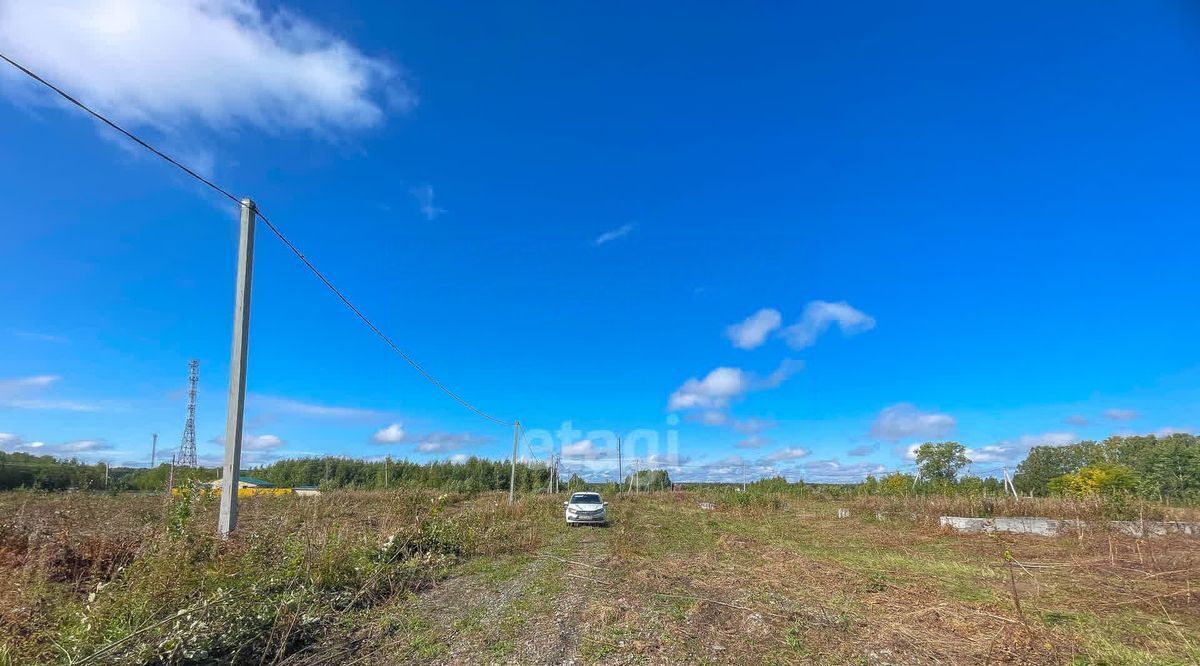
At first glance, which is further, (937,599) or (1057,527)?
(1057,527)

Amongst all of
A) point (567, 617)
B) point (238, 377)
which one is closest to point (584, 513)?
point (567, 617)

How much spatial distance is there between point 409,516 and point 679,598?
22.1 ft

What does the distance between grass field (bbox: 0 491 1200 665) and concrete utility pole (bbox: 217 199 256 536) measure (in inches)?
11.1

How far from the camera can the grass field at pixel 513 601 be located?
5.14 m

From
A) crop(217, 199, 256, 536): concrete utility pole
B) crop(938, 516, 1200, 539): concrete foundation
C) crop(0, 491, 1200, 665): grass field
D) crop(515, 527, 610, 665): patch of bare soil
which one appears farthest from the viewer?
crop(938, 516, 1200, 539): concrete foundation

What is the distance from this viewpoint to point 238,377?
7.16m

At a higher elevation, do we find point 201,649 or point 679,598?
point 201,649

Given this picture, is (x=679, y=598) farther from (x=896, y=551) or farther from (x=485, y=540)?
(x=896, y=551)

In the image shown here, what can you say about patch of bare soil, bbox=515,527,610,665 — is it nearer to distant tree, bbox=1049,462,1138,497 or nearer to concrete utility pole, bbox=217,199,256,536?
concrete utility pole, bbox=217,199,256,536

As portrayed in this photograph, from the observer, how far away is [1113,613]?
7.57 meters

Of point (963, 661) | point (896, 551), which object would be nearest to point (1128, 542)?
point (896, 551)

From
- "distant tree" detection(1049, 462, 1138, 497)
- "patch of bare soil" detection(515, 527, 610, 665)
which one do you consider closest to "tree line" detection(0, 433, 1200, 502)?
"distant tree" detection(1049, 462, 1138, 497)

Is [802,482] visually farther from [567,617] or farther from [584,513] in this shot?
[567,617]

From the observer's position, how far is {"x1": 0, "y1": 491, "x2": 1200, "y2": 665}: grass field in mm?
5141
